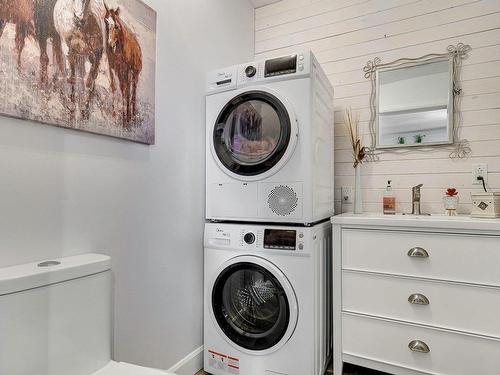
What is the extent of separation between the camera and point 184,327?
1.73m

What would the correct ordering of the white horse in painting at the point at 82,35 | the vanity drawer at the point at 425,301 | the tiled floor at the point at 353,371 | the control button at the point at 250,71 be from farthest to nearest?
the tiled floor at the point at 353,371
the control button at the point at 250,71
the vanity drawer at the point at 425,301
the white horse in painting at the point at 82,35

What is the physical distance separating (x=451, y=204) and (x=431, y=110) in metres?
0.64

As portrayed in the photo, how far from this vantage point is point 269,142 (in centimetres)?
171

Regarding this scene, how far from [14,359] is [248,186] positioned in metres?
1.19

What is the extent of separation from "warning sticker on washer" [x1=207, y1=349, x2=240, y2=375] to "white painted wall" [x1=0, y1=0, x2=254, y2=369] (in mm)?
134

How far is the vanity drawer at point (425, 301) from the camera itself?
1.40m

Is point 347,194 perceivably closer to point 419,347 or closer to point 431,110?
point 431,110

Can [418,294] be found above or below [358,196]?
below

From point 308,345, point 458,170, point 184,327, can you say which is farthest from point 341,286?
point 458,170

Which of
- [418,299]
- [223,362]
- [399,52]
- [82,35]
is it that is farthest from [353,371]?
[82,35]

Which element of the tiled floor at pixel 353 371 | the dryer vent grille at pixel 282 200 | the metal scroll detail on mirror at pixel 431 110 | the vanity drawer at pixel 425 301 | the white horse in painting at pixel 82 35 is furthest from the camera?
the metal scroll detail on mirror at pixel 431 110

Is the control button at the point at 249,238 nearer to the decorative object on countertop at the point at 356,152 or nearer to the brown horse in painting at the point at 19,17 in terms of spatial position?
the decorative object on countertop at the point at 356,152

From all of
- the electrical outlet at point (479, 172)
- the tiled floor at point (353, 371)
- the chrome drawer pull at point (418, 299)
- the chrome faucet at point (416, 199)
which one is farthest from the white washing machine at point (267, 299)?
the electrical outlet at point (479, 172)

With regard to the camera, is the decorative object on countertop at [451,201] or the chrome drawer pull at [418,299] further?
the decorative object on countertop at [451,201]
